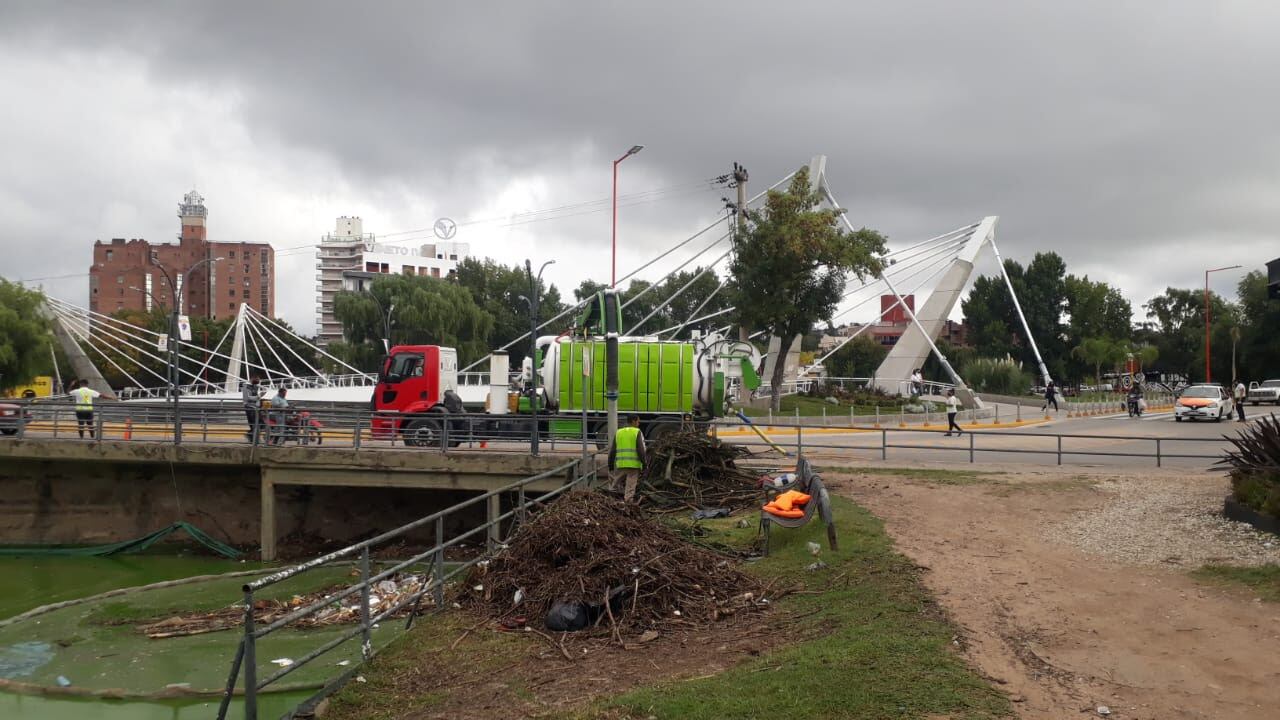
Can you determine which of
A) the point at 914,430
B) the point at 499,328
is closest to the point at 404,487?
the point at 914,430

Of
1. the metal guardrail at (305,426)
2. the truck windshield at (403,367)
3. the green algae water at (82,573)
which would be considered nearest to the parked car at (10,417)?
the metal guardrail at (305,426)

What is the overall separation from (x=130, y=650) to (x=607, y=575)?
7099mm

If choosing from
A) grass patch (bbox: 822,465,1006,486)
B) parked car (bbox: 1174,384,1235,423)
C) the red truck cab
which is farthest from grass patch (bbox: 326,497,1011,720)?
parked car (bbox: 1174,384,1235,423)

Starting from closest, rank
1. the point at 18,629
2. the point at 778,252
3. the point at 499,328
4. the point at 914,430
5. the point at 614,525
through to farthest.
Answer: the point at 614,525
the point at 18,629
the point at 914,430
the point at 778,252
the point at 499,328

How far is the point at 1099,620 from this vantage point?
8.04m

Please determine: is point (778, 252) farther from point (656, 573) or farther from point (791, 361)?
point (656, 573)

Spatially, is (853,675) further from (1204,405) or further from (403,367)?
(1204,405)

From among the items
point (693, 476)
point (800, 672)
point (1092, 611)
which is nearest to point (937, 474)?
point (693, 476)

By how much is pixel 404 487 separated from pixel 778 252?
76.4 feet

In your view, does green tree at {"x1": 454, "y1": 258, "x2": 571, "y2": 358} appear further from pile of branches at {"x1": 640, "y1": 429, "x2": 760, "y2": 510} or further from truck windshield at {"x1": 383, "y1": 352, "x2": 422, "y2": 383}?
pile of branches at {"x1": 640, "y1": 429, "x2": 760, "y2": 510}

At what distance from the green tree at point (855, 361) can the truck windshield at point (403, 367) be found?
198ft

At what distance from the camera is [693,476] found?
608 inches

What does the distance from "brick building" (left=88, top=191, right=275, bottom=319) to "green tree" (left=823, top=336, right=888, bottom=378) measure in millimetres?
83588

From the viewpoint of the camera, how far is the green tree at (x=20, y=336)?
144 ft
